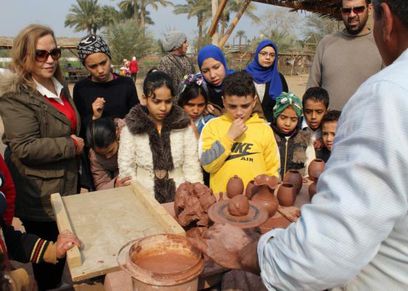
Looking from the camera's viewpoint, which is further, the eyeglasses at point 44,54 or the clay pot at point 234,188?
the eyeglasses at point 44,54

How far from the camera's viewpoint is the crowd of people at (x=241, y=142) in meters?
0.83

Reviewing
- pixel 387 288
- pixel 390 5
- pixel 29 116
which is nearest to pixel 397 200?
pixel 387 288

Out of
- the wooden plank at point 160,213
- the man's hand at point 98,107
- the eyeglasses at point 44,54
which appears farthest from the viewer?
the man's hand at point 98,107

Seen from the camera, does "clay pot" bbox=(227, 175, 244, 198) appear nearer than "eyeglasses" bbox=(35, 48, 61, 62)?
Yes

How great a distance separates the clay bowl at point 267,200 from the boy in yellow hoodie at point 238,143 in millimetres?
659

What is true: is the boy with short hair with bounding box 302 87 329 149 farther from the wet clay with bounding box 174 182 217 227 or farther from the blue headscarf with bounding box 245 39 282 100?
the wet clay with bounding box 174 182 217 227

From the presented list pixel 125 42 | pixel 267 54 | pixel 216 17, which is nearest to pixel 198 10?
pixel 125 42

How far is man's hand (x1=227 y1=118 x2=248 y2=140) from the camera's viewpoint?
8.79 ft

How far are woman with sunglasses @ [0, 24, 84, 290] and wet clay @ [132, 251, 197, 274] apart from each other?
4.85 feet

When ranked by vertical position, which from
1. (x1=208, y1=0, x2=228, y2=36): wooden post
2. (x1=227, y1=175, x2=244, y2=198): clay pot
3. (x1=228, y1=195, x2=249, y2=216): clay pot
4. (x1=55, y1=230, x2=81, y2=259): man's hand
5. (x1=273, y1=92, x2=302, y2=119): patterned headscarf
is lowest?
(x1=55, y1=230, x2=81, y2=259): man's hand

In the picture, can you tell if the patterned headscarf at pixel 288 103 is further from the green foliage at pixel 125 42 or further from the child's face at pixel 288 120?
the green foliage at pixel 125 42

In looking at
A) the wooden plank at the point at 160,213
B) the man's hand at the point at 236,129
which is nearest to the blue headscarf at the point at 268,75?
the man's hand at the point at 236,129

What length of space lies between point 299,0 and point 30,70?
7.57 metres

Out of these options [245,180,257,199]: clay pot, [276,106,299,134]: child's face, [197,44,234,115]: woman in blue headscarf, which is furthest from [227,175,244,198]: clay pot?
[197,44,234,115]: woman in blue headscarf
